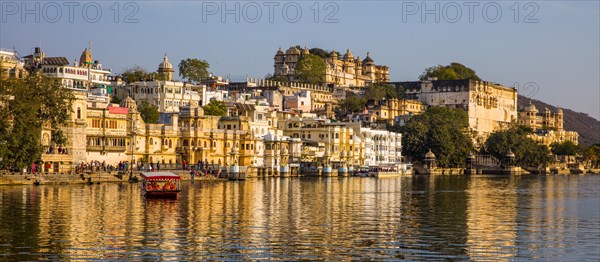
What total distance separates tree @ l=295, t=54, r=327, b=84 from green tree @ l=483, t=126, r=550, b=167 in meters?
33.1

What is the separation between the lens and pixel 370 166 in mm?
117125

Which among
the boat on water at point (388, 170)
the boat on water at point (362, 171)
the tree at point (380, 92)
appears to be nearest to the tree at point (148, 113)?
the boat on water at point (362, 171)

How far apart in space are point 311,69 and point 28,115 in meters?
108

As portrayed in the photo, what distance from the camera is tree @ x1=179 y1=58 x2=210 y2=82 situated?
14788 cm

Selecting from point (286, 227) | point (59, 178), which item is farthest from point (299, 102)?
point (286, 227)

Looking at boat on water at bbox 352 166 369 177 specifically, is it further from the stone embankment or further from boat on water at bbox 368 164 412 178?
the stone embankment

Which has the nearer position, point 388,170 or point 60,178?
point 60,178

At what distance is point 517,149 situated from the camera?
152375mm

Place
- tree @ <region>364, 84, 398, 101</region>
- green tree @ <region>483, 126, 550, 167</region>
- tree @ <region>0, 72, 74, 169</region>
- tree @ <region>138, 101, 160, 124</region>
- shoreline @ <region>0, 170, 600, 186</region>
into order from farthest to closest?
1. tree @ <region>364, 84, 398, 101</region>
2. green tree @ <region>483, 126, 550, 167</region>
3. tree @ <region>138, 101, 160, 124</region>
4. tree @ <region>0, 72, 74, 169</region>
5. shoreline @ <region>0, 170, 600, 186</region>

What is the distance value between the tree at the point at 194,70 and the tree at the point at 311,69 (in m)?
29.2

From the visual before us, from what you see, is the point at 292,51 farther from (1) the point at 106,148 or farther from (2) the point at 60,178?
(2) the point at 60,178

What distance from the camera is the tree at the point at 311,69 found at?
175 metres

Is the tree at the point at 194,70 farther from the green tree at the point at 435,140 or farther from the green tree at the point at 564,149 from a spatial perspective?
the green tree at the point at 564,149

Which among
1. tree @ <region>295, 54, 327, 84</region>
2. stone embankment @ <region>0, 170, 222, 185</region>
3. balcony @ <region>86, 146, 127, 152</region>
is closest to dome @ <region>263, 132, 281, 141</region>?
balcony @ <region>86, 146, 127, 152</region>
